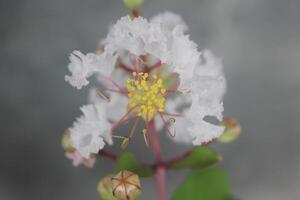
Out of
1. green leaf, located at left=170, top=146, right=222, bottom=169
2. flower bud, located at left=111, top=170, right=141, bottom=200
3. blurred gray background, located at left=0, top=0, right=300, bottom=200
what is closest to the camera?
flower bud, located at left=111, top=170, right=141, bottom=200

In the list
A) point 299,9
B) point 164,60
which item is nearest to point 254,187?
point 299,9

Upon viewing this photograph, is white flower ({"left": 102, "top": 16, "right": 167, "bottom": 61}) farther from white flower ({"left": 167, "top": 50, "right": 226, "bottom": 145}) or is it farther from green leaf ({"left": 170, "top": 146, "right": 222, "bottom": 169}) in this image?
green leaf ({"left": 170, "top": 146, "right": 222, "bottom": 169})

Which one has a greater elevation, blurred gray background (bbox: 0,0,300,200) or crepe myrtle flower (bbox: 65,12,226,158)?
blurred gray background (bbox: 0,0,300,200)

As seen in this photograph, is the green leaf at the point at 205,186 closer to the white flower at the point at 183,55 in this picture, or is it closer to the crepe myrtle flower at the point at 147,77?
the crepe myrtle flower at the point at 147,77

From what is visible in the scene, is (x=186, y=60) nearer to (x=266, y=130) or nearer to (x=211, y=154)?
(x=211, y=154)

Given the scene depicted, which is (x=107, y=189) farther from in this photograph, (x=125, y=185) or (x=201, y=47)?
(x=201, y=47)

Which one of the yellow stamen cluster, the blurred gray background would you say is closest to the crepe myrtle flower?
the yellow stamen cluster

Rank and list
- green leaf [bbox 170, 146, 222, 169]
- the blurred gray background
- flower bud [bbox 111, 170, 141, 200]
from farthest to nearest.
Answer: the blurred gray background
green leaf [bbox 170, 146, 222, 169]
flower bud [bbox 111, 170, 141, 200]

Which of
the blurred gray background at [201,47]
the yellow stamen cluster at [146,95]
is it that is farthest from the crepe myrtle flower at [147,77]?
the blurred gray background at [201,47]
